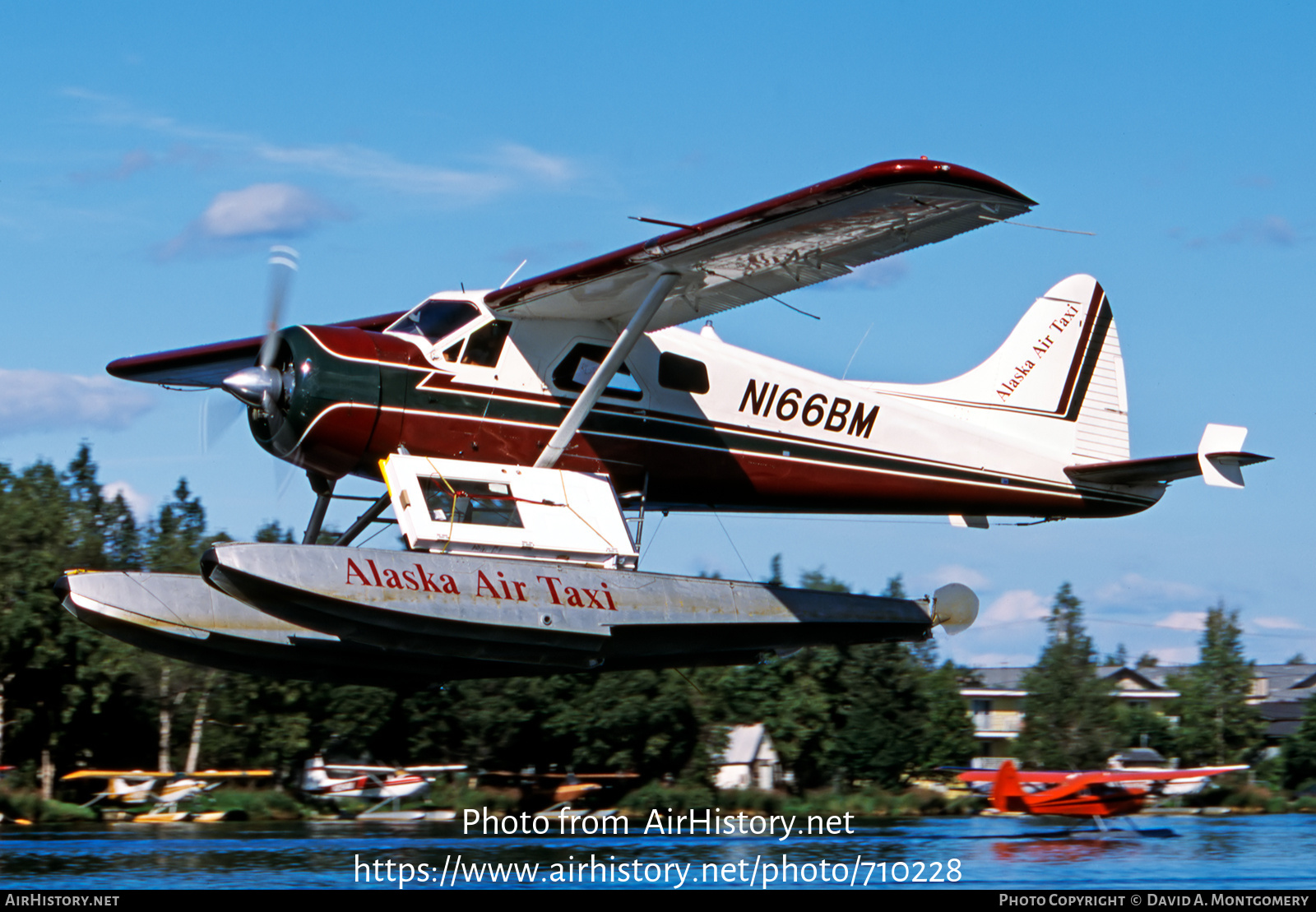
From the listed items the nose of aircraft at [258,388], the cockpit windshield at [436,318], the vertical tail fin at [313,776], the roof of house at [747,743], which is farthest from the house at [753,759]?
the nose of aircraft at [258,388]

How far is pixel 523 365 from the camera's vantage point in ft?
40.8

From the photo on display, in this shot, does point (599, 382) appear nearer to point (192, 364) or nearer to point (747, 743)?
point (192, 364)

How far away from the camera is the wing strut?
39.1ft

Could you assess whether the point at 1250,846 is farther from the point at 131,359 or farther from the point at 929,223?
the point at 131,359

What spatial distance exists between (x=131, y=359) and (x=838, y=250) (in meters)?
7.78

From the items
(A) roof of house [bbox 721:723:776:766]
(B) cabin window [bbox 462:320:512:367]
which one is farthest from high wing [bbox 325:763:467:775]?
(B) cabin window [bbox 462:320:512:367]

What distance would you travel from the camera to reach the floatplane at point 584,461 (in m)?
10.9

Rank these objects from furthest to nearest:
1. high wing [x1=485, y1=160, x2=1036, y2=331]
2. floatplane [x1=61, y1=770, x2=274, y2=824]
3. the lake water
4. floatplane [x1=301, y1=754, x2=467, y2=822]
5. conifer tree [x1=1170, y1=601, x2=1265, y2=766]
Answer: conifer tree [x1=1170, y1=601, x2=1265, y2=766]
floatplane [x1=301, y1=754, x2=467, y2=822]
floatplane [x1=61, y1=770, x2=274, y2=824]
the lake water
high wing [x1=485, y1=160, x2=1036, y2=331]

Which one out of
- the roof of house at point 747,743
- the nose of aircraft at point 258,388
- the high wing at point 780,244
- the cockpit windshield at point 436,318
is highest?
the high wing at point 780,244

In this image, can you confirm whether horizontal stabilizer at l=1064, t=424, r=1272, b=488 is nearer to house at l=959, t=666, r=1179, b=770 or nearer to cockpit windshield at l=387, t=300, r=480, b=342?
cockpit windshield at l=387, t=300, r=480, b=342

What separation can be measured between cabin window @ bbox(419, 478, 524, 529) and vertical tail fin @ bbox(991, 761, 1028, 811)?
11.7 m

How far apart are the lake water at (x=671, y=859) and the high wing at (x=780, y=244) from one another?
5048mm

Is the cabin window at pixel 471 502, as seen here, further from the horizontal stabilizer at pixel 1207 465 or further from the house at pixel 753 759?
the house at pixel 753 759
